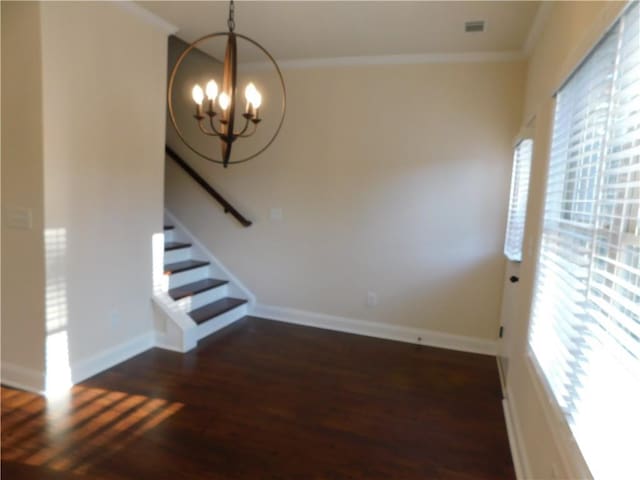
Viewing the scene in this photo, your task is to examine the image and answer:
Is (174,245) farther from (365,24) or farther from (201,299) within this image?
(365,24)

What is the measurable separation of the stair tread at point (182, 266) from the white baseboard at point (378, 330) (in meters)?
0.75

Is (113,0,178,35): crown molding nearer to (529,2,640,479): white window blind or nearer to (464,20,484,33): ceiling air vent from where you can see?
(464,20,484,33): ceiling air vent

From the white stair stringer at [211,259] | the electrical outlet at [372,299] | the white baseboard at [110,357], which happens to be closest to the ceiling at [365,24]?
the white stair stringer at [211,259]

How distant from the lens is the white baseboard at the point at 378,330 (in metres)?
3.60

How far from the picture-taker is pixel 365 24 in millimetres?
2916

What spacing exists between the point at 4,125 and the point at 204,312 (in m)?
2.08

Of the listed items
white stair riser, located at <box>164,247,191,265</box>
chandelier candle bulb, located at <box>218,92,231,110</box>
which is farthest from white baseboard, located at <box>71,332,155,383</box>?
chandelier candle bulb, located at <box>218,92,231,110</box>

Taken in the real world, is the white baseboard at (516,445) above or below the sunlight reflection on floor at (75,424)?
above

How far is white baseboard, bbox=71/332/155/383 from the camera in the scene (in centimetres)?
272

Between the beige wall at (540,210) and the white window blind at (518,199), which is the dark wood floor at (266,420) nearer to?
the beige wall at (540,210)

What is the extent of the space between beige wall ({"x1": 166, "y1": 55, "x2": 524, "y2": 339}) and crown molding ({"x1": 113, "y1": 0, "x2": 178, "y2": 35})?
42.4 inches

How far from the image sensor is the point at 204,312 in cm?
374

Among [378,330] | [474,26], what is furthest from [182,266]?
[474,26]

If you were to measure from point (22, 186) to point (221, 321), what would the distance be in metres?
2.01
